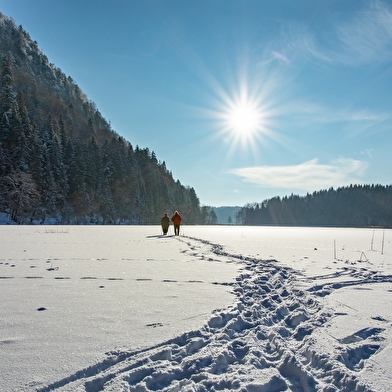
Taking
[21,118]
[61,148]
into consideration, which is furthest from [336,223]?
[21,118]

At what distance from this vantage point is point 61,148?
57.7 meters

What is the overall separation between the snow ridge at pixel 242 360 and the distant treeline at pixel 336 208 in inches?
5114

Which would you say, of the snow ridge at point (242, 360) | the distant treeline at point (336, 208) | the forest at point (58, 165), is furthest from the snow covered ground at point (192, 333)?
the distant treeline at point (336, 208)

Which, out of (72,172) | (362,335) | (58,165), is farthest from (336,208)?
(362,335)

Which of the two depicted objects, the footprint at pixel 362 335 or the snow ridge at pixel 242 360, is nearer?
the snow ridge at pixel 242 360

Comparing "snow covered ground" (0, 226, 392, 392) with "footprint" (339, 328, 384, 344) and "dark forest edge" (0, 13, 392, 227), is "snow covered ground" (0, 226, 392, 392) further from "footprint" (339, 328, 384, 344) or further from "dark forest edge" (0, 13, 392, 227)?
"dark forest edge" (0, 13, 392, 227)

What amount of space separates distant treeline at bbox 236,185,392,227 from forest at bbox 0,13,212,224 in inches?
2295

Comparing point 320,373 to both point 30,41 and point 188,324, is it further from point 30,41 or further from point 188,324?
point 30,41

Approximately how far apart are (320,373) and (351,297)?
2.58 metres

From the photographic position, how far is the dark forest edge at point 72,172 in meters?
47.5

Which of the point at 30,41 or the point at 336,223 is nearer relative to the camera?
the point at 30,41

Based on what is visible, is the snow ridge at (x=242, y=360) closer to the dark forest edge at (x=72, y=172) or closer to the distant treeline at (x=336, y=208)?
the dark forest edge at (x=72, y=172)

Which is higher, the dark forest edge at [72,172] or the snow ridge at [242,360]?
the dark forest edge at [72,172]

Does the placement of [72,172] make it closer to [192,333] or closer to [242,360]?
[192,333]
